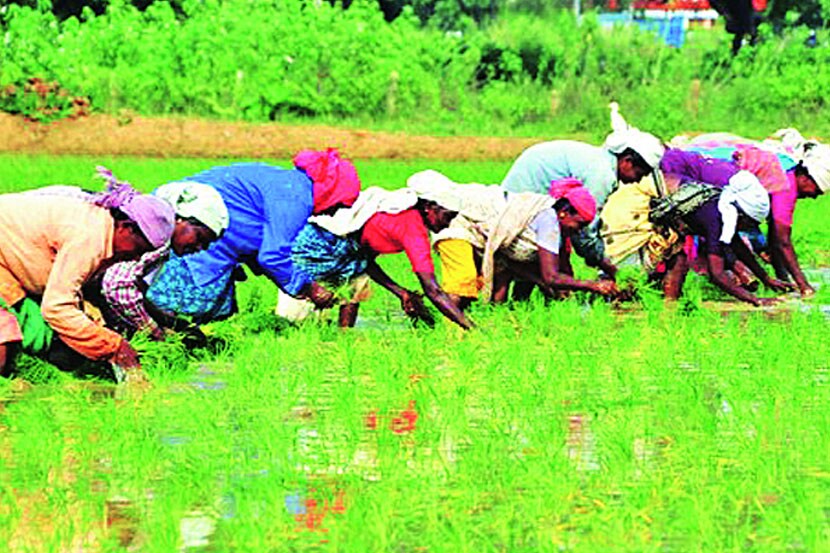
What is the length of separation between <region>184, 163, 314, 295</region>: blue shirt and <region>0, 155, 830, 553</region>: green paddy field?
0.33 m

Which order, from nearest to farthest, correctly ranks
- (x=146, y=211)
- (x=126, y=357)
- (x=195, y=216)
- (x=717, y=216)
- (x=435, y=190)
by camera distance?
(x=146, y=211) < (x=126, y=357) < (x=195, y=216) < (x=435, y=190) < (x=717, y=216)

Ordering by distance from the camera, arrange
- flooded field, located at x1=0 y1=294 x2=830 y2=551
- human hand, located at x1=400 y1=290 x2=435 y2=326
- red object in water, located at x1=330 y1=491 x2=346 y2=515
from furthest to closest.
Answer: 1. human hand, located at x1=400 y1=290 x2=435 y2=326
2. red object in water, located at x1=330 y1=491 x2=346 y2=515
3. flooded field, located at x1=0 y1=294 x2=830 y2=551

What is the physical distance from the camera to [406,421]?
6262mm

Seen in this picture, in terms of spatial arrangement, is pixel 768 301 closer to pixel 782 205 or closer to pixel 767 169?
pixel 782 205

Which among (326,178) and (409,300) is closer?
(326,178)

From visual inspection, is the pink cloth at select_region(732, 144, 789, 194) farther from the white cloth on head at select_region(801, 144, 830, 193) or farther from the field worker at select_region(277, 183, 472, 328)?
the field worker at select_region(277, 183, 472, 328)

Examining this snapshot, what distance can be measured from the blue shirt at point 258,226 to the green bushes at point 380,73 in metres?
12.1

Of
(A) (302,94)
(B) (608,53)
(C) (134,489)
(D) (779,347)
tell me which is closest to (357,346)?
(D) (779,347)

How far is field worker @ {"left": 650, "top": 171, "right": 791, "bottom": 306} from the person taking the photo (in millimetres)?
9281

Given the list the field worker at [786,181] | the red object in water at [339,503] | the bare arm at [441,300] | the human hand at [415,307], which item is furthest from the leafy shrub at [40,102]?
the red object in water at [339,503]

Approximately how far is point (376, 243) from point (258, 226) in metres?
0.68

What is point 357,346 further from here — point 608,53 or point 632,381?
point 608,53

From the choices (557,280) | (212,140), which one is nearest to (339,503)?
(557,280)

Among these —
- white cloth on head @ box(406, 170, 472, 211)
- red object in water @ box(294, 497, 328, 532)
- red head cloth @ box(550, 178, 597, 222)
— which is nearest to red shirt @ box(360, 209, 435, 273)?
white cloth on head @ box(406, 170, 472, 211)
